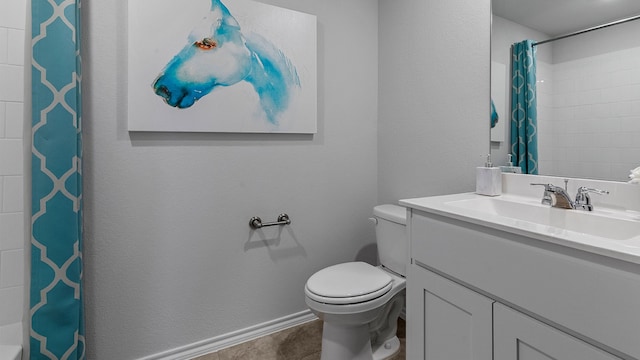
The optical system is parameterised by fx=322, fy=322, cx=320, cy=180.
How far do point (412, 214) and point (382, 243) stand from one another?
0.59m

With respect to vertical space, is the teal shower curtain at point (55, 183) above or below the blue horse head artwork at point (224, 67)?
below

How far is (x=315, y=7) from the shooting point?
1.95 meters

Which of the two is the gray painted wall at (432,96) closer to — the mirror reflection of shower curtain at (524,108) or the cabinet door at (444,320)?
the mirror reflection of shower curtain at (524,108)

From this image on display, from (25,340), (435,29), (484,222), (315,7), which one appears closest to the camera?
(484,222)

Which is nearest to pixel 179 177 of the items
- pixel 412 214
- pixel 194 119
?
pixel 194 119

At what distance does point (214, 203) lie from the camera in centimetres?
171

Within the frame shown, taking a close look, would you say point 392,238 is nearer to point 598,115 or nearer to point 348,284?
point 348,284

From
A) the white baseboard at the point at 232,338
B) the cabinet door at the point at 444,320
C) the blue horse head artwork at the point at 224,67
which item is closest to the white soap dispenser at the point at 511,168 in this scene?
the cabinet door at the point at 444,320

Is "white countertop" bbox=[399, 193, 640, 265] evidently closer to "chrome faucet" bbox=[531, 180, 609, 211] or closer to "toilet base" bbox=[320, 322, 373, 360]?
"chrome faucet" bbox=[531, 180, 609, 211]

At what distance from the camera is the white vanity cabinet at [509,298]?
71cm

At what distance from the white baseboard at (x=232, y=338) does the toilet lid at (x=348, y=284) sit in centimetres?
50

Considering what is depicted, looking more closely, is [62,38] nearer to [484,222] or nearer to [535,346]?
[484,222]

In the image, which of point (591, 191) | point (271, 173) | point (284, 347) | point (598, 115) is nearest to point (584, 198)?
point (591, 191)

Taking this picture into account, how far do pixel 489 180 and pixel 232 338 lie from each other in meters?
1.56
